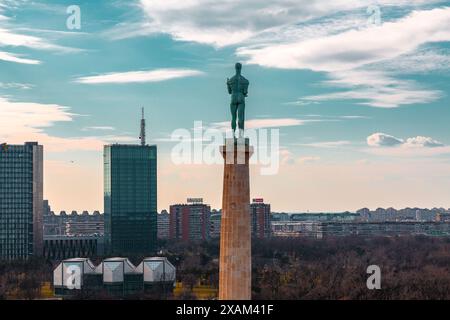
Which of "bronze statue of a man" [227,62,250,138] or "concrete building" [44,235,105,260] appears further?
"concrete building" [44,235,105,260]

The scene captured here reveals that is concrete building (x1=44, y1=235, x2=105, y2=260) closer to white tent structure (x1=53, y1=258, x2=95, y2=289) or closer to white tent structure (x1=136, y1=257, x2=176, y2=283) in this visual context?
white tent structure (x1=53, y1=258, x2=95, y2=289)

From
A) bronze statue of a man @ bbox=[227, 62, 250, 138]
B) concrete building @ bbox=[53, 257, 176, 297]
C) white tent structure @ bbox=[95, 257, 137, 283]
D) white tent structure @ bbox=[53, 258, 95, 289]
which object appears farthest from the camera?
white tent structure @ bbox=[95, 257, 137, 283]

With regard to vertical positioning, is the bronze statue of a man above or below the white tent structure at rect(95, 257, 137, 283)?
above

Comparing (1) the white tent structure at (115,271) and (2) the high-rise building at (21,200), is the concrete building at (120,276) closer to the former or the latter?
(1) the white tent structure at (115,271)

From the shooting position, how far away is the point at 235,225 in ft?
88.1

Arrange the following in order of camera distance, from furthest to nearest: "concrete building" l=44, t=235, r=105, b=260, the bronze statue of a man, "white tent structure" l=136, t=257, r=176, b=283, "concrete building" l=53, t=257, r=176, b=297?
"concrete building" l=44, t=235, r=105, b=260 < "white tent structure" l=136, t=257, r=176, b=283 < "concrete building" l=53, t=257, r=176, b=297 < the bronze statue of a man

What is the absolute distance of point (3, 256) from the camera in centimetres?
17238

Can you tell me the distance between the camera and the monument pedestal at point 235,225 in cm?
2673

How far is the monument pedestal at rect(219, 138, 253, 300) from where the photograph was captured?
26.7 m

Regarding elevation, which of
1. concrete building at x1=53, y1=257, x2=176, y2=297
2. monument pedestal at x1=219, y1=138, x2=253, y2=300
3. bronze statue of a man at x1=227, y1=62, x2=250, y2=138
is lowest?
concrete building at x1=53, y1=257, x2=176, y2=297

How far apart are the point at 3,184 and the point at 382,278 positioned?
104661 mm

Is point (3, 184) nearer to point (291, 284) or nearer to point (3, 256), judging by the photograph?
point (3, 256)

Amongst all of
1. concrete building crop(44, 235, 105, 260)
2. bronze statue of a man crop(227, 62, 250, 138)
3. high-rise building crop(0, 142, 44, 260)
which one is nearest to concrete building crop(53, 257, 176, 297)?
concrete building crop(44, 235, 105, 260)
